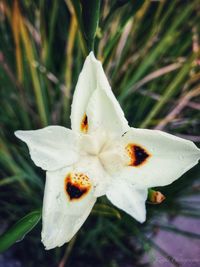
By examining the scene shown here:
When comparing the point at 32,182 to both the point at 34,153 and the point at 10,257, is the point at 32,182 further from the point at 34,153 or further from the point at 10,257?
the point at 34,153

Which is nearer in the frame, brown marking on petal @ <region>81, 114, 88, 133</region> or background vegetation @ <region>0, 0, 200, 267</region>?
brown marking on petal @ <region>81, 114, 88, 133</region>

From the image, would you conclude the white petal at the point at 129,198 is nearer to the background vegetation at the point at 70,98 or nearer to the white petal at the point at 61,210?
the white petal at the point at 61,210

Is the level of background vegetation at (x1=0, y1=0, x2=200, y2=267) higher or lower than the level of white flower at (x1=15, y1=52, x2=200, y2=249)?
lower

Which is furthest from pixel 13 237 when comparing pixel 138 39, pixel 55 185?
pixel 138 39

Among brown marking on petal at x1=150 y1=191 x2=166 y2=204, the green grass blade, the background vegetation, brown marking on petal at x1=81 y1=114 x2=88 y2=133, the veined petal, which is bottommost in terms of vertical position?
the background vegetation

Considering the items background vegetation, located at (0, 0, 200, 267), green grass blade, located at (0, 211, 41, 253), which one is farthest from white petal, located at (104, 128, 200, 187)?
background vegetation, located at (0, 0, 200, 267)

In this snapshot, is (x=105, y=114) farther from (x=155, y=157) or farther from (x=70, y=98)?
(x=70, y=98)

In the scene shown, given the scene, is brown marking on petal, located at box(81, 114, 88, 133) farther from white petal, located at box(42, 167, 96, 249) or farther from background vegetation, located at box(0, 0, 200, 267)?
background vegetation, located at box(0, 0, 200, 267)
